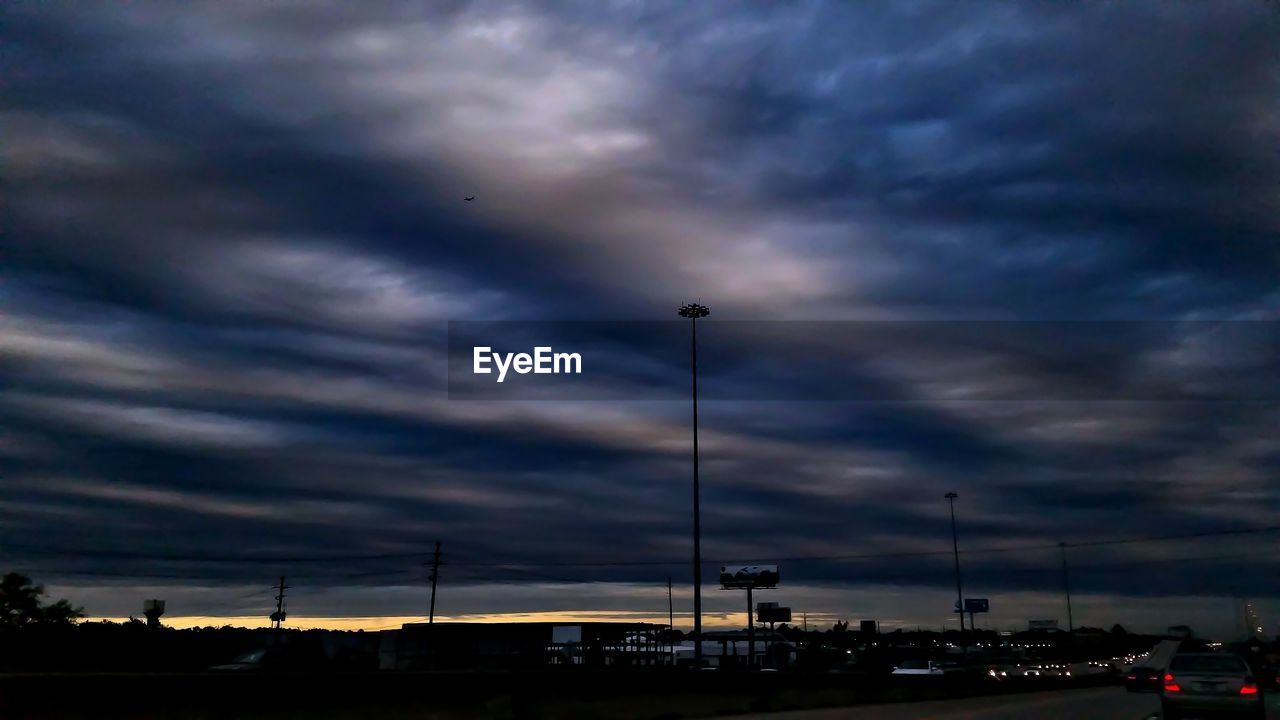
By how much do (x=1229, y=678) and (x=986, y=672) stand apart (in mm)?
28253

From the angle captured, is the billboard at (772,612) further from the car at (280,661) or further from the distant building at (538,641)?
the car at (280,661)

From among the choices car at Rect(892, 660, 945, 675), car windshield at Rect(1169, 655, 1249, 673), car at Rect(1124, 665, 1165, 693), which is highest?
car windshield at Rect(1169, 655, 1249, 673)

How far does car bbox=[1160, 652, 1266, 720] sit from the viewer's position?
921 inches

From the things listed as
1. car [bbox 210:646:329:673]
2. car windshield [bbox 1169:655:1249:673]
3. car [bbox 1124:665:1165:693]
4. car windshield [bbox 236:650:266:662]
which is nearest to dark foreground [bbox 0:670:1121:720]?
car windshield [bbox 1169:655:1249:673]

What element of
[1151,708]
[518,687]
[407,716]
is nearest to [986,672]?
[1151,708]

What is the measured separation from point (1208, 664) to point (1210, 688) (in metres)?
0.78

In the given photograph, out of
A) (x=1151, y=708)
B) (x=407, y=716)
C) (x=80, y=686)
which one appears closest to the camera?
(x=80, y=686)

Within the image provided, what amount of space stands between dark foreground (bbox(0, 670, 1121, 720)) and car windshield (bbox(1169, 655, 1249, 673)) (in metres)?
6.07

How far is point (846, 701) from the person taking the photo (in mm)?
34500

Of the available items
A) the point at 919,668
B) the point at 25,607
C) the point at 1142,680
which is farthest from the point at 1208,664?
the point at 25,607

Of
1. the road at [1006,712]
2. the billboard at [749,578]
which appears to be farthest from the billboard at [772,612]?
the road at [1006,712]

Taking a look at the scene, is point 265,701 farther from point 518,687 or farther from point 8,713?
point 518,687

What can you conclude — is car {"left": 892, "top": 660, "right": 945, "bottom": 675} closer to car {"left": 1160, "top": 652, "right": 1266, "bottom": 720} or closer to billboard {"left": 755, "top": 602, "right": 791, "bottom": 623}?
car {"left": 1160, "top": 652, "right": 1266, "bottom": 720}

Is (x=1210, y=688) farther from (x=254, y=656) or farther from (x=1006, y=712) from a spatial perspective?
(x=254, y=656)
